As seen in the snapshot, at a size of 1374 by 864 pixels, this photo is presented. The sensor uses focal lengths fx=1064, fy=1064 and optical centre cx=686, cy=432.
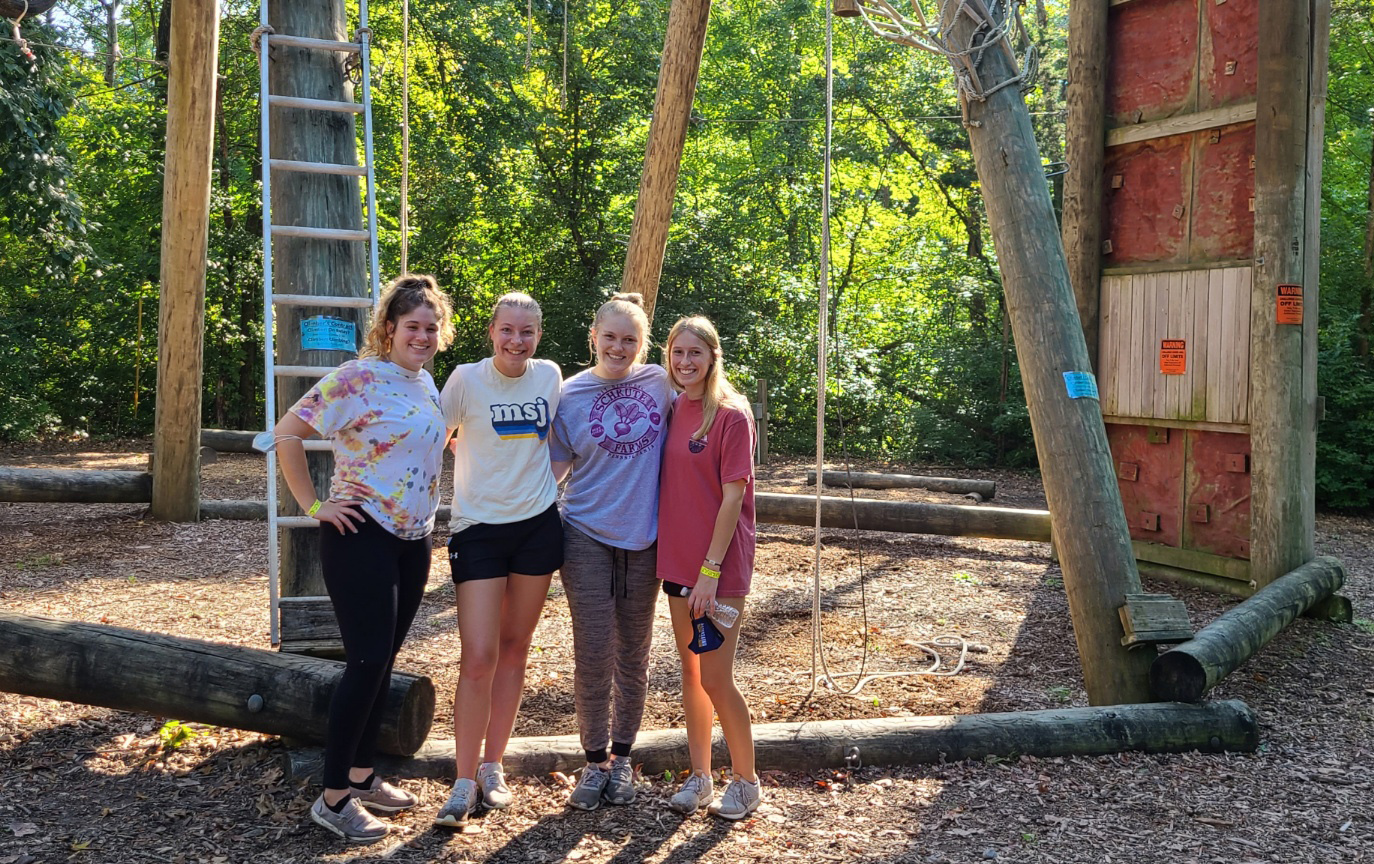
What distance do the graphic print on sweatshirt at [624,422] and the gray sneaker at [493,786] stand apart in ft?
3.81

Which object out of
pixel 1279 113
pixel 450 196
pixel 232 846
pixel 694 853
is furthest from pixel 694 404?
pixel 450 196

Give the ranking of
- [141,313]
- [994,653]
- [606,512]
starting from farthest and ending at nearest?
1. [141,313]
2. [994,653]
3. [606,512]

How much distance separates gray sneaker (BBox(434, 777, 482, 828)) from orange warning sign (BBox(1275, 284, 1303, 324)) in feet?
19.0

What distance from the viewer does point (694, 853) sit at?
341 cm

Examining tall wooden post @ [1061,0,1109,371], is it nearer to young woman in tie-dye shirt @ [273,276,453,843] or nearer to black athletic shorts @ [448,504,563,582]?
black athletic shorts @ [448,504,563,582]

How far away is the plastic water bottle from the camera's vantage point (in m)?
3.49

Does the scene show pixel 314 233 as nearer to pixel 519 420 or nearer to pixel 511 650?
pixel 519 420

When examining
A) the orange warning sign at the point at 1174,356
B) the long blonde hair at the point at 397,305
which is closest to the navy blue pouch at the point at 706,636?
the long blonde hair at the point at 397,305

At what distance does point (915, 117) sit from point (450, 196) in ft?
25.8

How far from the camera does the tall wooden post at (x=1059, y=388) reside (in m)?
4.65

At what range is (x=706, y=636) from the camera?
352 centimetres

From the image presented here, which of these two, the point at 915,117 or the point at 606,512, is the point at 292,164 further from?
the point at 915,117

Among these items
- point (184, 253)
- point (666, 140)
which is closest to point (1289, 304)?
point (666, 140)

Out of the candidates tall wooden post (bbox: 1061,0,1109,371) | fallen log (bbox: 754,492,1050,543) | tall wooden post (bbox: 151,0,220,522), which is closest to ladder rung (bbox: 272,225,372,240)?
tall wooden post (bbox: 151,0,220,522)
